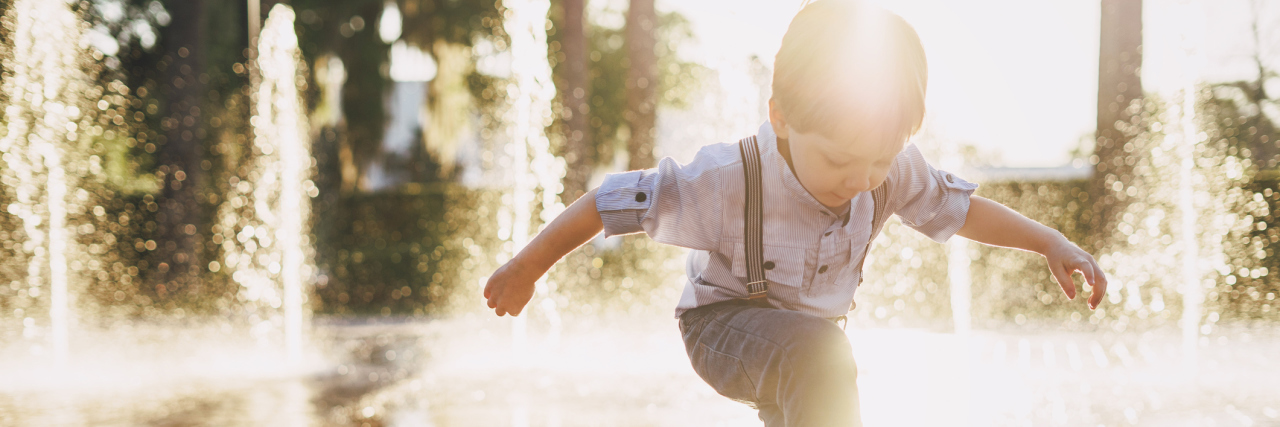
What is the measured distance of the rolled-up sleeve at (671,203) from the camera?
6.10ft

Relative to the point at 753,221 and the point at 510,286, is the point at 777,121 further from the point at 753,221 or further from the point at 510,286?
the point at 510,286

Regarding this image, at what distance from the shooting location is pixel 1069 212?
10461 mm

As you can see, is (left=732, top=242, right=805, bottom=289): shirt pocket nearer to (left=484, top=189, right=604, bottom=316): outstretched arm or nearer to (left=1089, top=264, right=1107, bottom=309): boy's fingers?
(left=484, top=189, right=604, bottom=316): outstretched arm

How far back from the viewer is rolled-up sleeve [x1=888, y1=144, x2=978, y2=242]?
2010mm

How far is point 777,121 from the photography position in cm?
179

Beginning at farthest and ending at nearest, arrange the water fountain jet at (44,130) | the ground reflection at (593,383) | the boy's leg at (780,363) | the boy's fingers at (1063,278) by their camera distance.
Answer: the water fountain jet at (44,130)
the ground reflection at (593,383)
the boy's fingers at (1063,278)
the boy's leg at (780,363)

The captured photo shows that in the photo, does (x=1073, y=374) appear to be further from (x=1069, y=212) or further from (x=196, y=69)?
(x=196, y=69)

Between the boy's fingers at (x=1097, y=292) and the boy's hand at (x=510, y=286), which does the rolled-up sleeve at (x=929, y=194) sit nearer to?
the boy's fingers at (x=1097, y=292)

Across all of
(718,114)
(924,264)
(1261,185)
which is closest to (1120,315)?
(924,264)

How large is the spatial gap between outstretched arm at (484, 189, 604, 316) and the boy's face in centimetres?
41

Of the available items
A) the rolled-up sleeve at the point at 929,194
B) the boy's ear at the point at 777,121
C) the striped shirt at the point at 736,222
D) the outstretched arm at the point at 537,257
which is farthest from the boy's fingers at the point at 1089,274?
the outstretched arm at the point at 537,257

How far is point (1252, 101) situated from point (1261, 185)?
3981mm

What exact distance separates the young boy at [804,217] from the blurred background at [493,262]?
2.51m

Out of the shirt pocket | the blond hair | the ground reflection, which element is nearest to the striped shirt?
the shirt pocket
